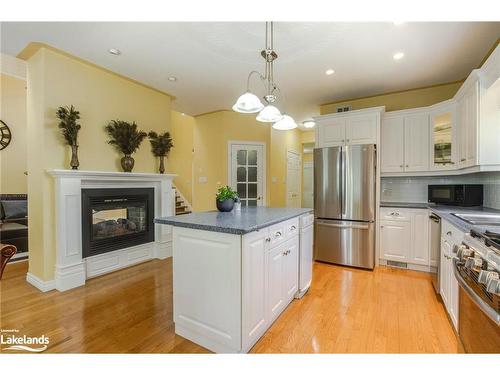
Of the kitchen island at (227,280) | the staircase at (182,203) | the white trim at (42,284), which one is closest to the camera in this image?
the kitchen island at (227,280)

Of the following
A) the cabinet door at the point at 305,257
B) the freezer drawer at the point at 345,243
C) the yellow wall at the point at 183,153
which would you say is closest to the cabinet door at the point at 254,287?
the cabinet door at the point at 305,257

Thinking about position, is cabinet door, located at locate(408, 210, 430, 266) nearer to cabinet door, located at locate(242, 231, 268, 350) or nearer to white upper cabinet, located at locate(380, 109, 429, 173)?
white upper cabinet, located at locate(380, 109, 429, 173)

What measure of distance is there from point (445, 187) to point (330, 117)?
1.82 m

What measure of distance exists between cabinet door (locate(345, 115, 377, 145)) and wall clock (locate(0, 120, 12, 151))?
6211 millimetres

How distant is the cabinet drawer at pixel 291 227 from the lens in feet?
7.14

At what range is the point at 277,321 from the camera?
2.09 m

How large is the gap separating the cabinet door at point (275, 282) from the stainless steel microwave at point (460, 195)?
95.9 inches

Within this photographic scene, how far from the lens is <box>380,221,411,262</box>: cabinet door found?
3.35m

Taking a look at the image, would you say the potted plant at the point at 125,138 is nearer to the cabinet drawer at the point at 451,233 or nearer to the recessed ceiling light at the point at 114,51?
the recessed ceiling light at the point at 114,51

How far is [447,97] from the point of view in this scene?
11.5 ft

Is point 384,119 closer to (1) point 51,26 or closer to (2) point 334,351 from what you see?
(2) point 334,351

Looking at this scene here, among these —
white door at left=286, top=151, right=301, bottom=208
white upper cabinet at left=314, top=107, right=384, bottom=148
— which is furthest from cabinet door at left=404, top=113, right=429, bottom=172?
white door at left=286, top=151, right=301, bottom=208
